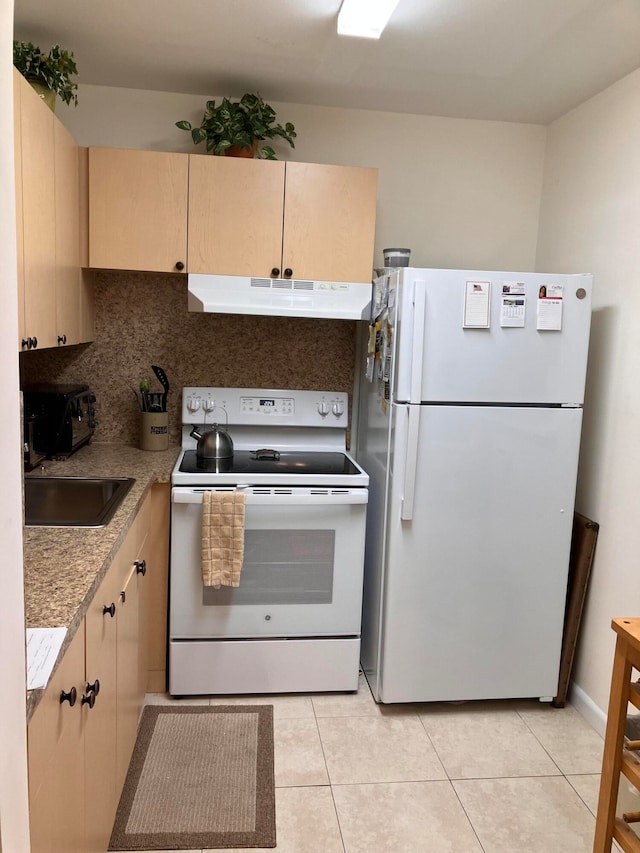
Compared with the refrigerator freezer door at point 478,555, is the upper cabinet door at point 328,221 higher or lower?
higher

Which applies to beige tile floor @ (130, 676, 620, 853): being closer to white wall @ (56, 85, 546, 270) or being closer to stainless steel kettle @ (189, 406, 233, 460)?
stainless steel kettle @ (189, 406, 233, 460)

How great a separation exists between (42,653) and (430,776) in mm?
1659

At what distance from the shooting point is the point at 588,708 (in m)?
2.71

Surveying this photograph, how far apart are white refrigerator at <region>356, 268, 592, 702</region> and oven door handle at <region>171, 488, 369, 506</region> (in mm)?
119

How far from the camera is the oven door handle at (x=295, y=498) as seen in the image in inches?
102

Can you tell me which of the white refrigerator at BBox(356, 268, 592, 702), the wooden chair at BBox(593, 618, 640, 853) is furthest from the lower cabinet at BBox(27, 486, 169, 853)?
the wooden chair at BBox(593, 618, 640, 853)

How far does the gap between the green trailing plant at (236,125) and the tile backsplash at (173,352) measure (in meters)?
0.62

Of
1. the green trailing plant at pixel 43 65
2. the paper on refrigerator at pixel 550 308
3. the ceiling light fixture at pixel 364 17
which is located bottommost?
the paper on refrigerator at pixel 550 308

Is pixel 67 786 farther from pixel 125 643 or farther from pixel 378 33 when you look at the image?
pixel 378 33

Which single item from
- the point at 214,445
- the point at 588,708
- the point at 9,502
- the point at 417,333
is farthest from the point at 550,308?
the point at 9,502

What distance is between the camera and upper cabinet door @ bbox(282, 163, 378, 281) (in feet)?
9.09

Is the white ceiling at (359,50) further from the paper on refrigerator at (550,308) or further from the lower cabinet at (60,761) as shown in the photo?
the lower cabinet at (60,761)

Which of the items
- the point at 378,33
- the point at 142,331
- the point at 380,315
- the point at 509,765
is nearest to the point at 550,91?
the point at 378,33

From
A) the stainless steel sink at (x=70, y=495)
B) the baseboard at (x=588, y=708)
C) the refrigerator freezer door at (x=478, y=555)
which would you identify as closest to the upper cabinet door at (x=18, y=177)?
the stainless steel sink at (x=70, y=495)
